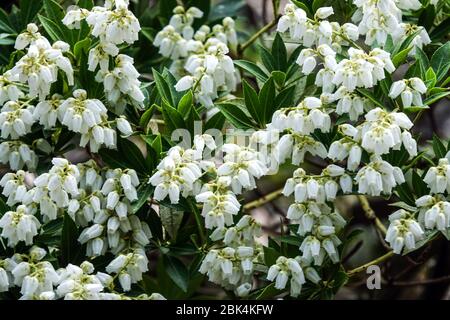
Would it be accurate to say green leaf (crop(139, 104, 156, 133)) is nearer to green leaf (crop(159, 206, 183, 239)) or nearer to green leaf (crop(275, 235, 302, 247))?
green leaf (crop(159, 206, 183, 239))

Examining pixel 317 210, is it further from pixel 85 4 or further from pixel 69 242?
pixel 85 4

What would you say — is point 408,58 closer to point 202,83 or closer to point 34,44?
point 202,83

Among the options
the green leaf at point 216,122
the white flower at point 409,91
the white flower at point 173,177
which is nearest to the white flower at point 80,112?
the white flower at point 173,177

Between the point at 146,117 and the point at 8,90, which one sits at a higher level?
the point at 8,90

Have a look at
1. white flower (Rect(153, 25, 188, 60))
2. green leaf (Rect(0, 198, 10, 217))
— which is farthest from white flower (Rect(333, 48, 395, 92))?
green leaf (Rect(0, 198, 10, 217))

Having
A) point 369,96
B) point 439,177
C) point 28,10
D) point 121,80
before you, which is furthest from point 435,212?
point 28,10
